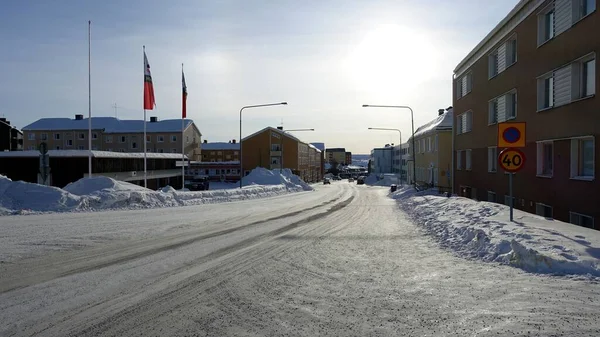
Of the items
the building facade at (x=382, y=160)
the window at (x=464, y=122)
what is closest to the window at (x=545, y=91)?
the window at (x=464, y=122)

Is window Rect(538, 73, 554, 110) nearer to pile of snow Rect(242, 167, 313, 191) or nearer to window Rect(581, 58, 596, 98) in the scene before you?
window Rect(581, 58, 596, 98)

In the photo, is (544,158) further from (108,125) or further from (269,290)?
(108,125)

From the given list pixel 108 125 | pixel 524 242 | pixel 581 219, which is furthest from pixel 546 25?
pixel 108 125

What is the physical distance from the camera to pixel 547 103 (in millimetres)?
17906

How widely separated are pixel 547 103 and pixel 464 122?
14229 millimetres

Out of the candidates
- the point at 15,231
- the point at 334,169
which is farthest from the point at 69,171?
the point at 334,169

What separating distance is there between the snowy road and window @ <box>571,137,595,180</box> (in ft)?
21.8

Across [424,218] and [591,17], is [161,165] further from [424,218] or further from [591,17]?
[591,17]

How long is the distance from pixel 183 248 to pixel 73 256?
2.39 meters

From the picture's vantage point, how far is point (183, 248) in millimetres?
11016

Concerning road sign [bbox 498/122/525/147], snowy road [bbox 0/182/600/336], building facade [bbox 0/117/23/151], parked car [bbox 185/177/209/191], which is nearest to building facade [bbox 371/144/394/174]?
parked car [bbox 185/177/209/191]

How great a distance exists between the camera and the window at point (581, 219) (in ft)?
46.3

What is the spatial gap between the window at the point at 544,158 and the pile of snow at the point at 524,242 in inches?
156

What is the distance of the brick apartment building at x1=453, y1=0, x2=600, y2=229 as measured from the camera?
1433 cm
